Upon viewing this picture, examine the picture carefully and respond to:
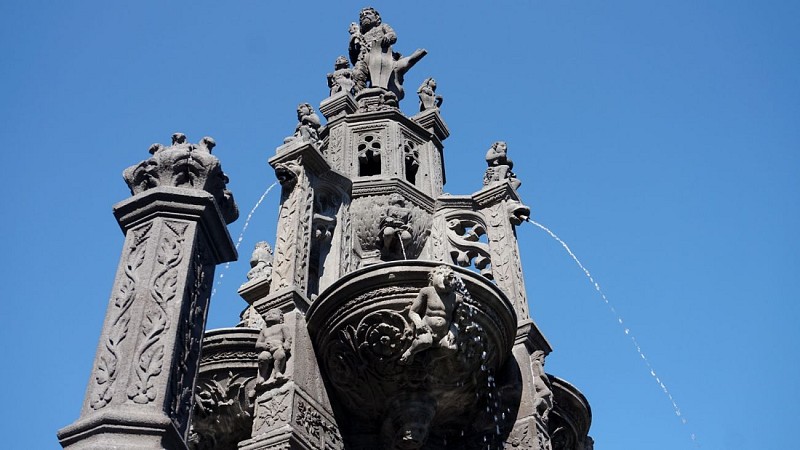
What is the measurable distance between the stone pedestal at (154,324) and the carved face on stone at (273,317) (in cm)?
380

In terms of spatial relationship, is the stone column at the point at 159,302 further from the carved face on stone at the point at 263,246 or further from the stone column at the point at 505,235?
the carved face on stone at the point at 263,246

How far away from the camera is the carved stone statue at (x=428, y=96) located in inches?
650

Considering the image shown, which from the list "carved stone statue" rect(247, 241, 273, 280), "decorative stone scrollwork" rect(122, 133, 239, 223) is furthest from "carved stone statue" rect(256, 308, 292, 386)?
"carved stone statue" rect(247, 241, 273, 280)

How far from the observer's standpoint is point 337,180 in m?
12.7

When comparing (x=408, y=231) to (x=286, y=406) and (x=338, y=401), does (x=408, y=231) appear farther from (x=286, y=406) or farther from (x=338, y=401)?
(x=286, y=406)

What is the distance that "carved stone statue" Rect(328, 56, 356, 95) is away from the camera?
15984 mm

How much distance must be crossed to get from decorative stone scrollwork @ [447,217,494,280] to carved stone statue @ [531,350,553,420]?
191cm

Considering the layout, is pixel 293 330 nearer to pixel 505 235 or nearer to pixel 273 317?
pixel 273 317

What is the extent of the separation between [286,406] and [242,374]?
3.17 meters

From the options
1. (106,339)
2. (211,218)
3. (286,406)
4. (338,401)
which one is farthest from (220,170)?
(338,401)

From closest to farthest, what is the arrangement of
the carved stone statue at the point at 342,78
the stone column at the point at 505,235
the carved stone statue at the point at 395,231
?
the stone column at the point at 505,235
the carved stone statue at the point at 395,231
the carved stone statue at the point at 342,78

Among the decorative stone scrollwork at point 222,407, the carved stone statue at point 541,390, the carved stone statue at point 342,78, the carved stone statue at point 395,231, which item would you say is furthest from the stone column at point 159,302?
the carved stone statue at point 342,78

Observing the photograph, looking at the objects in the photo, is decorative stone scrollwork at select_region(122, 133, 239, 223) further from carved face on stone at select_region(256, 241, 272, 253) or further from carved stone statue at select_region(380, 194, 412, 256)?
carved face on stone at select_region(256, 241, 272, 253)

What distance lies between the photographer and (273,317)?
33.2 feet
